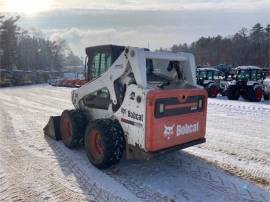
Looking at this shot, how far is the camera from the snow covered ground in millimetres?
4332

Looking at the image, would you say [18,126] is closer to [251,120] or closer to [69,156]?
[69,156]

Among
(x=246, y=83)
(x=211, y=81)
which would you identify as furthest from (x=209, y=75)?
(x=246, y=83)

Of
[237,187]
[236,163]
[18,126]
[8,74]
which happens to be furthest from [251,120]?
[8,74]

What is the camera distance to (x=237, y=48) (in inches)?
2783

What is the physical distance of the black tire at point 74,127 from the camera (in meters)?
6.10

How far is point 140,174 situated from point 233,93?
530 inches

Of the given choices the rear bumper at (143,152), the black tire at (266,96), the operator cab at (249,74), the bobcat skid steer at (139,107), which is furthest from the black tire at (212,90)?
the rear bumper at (143,152)

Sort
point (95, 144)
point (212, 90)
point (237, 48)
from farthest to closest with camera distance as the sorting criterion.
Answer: point (237, 48) → point (212, 90) → point (95, 144)

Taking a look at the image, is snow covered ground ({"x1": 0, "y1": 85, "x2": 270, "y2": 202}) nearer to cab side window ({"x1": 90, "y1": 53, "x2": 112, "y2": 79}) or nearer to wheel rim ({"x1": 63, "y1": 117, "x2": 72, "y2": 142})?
wheel rim ({"x1": 63, "y1": 117, "x2": 72, "y2": 142})

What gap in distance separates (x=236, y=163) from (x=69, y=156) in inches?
119

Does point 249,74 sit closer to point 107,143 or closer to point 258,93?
point 258,93

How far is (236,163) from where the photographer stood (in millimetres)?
5609

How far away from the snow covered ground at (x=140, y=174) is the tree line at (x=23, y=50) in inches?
1586

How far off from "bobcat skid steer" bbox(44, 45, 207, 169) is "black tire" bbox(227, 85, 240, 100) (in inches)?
479
